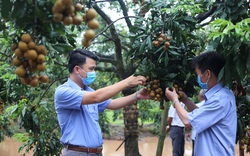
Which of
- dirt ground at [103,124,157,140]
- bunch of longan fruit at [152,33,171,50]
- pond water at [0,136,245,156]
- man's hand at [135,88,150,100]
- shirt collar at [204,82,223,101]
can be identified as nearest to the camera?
shirt collar at [204,82,223,101]

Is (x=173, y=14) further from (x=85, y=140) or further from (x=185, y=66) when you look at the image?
(x=85, y=140)

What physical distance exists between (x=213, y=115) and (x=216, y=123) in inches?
3.3

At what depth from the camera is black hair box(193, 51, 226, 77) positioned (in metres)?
2.31

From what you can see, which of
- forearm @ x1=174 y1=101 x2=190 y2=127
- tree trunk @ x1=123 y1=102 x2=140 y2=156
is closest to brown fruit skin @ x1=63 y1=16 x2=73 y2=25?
forearm @ x1=174 y1=101 x2=190 y2=127

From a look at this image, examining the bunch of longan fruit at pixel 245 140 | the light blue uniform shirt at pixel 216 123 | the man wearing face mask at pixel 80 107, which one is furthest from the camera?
the bunch of longan fruit at pixel 245 140

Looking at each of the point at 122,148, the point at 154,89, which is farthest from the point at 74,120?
the point at 122,148

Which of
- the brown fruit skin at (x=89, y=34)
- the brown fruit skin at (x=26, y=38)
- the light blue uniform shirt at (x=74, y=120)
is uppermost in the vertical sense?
the brown fruit skin at (x=89, y=34)

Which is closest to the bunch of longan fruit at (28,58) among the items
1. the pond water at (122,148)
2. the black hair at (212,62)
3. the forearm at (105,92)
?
the forearm at (105,92)

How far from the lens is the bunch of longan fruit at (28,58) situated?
1.26 meters

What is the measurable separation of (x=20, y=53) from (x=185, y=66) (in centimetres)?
157

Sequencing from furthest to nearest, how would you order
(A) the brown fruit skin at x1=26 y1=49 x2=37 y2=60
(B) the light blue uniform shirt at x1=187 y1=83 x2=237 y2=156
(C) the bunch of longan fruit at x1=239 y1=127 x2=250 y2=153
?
(C) the bunch of longan fruit at x1=239 y1=127 x2=250 y2=153 → (B) the light blue uniform shirt at x1=187 y1=83 x2=237 y2=156 → (A) the brown fruit skin at x1=26 y1=49 x2=37 y2=60

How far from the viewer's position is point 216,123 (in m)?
2.26

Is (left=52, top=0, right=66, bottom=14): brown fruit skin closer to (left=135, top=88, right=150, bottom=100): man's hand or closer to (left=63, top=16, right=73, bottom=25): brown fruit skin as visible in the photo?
(left=63, top=16, right=73, bottom=25): brown fruit skin

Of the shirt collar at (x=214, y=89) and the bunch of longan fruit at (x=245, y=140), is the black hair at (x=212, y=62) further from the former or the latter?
the bunch of longan fruit at (x=245, y=140)
